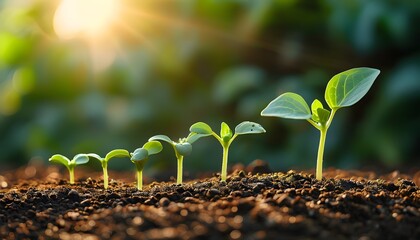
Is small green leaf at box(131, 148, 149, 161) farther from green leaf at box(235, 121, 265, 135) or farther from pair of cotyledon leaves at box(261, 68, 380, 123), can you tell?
pair of cotyledon leaves at box(261, 68, 380, 123)

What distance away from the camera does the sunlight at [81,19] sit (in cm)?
552

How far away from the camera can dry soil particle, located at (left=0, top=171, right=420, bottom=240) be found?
3.66 ft

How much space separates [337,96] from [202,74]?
350cm

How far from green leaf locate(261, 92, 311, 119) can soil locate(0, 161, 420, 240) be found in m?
0.18

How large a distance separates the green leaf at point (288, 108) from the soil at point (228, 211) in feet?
0.60

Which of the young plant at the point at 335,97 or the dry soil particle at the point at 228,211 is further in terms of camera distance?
the young plant at the point at 335,97

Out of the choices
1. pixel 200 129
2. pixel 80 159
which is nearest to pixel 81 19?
pixel 80 159

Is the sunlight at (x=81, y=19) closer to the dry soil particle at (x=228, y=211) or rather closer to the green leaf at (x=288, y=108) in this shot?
the dry soil particle at (x=228, y=211)

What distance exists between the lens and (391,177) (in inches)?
84.4

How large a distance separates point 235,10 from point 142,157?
3542 millimetres

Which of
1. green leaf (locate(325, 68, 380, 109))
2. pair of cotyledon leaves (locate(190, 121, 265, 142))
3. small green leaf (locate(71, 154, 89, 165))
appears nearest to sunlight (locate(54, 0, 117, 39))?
small green leaf (locate(71, 154, 89, 165))

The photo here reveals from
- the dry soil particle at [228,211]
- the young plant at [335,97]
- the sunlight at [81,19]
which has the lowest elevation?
the dry soil particle at [228,211]

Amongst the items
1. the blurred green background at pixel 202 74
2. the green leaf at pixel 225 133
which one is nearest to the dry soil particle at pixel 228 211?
the green leaf at pixel 225 133

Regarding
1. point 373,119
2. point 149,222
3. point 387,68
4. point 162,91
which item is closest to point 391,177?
point 149,222
